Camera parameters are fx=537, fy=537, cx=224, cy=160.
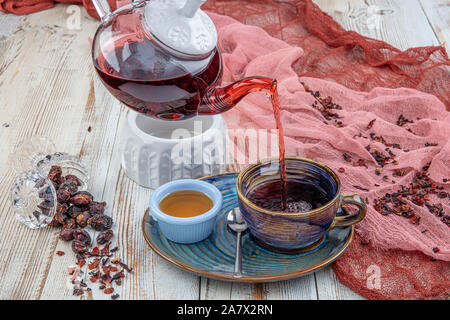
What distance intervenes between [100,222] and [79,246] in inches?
2.9

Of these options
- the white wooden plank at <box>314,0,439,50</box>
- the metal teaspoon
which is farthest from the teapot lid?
the white wooden plank at <box>314,0,439,50</box>

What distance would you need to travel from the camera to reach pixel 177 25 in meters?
1.10

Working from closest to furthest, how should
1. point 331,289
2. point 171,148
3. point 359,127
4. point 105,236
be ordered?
point 331,289 → point 105,236 → point 171,148 → point 359,127

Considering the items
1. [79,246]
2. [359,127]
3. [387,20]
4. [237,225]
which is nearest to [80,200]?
[79,246]

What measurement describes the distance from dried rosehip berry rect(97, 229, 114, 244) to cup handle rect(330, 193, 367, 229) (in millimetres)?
471

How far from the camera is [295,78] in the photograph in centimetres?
167

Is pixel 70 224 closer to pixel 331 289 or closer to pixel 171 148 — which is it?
pixel 171 148

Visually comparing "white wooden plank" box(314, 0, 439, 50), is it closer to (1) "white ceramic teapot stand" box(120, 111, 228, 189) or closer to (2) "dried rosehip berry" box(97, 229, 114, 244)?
(1) "white ceramic teapot stand" box(120, 111, 228, 189)

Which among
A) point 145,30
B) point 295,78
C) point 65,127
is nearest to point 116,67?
point 145,30

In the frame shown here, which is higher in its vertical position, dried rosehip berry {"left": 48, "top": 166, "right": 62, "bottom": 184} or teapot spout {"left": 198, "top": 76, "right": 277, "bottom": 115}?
teapot spout {"left": 198, "top": 76, "right": 277, "bottom": 115}

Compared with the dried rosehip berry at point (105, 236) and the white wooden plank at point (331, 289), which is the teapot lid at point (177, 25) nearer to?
the dried rosehip berry at point (105, 236)

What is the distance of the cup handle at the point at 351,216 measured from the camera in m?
1.06

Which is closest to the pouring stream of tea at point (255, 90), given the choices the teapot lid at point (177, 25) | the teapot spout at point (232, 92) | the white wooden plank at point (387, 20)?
the teapot spout at point (232, 92)

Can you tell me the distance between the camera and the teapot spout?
44.4 inches
